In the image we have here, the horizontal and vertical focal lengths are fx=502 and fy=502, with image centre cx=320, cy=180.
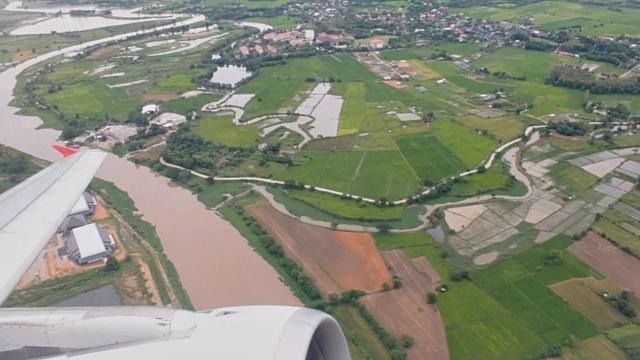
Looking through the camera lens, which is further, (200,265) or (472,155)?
(472,155)

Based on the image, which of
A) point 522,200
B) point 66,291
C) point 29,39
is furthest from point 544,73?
point 29,39

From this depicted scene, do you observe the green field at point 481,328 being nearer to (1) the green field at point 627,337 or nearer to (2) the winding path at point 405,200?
(1) the green field at point 627,337

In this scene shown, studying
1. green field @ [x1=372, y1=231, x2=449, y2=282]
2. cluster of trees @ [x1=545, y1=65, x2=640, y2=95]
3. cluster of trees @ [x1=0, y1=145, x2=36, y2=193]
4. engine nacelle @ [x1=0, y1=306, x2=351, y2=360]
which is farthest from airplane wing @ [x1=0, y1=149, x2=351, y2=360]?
cluster of trees @ [x1=545, y1=65, x2=640, y2=95]

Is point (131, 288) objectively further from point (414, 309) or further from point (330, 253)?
point (414, 309)

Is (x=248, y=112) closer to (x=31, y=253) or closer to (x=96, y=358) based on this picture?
(x=31, y=253)

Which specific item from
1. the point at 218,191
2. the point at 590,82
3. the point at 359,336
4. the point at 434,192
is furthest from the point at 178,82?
the point at 590,82

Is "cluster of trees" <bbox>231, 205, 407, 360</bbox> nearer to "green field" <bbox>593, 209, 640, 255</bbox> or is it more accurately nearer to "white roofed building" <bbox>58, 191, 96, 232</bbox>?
"white roofed building" <bbox>58, 191, 96, 232</bbox>
